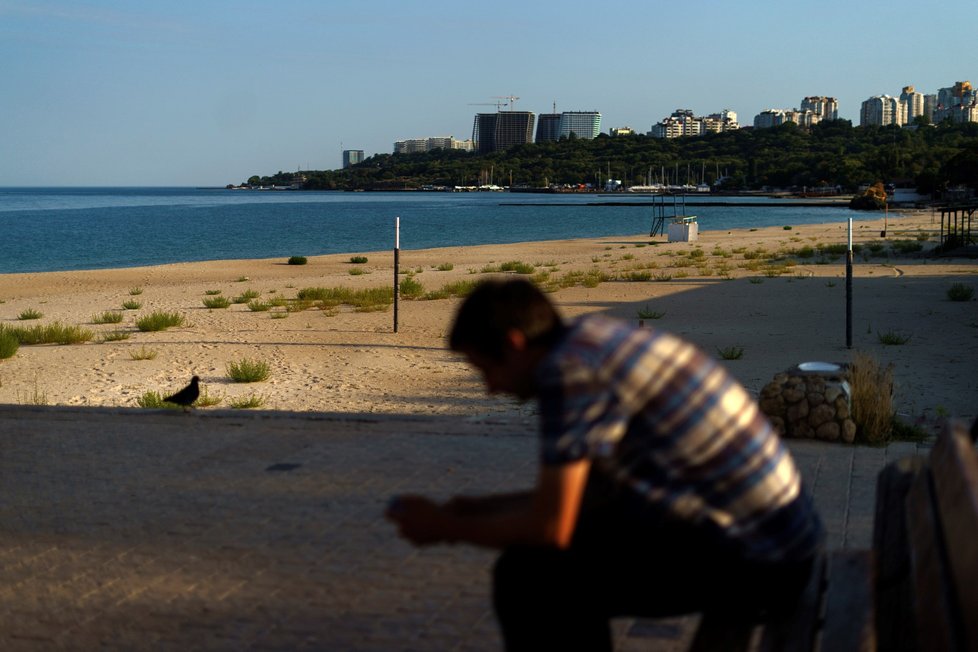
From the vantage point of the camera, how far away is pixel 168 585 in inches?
191

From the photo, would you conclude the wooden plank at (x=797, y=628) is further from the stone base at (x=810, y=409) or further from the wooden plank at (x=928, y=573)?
the stone base at (x=810, y=409)

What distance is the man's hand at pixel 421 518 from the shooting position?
105 inches

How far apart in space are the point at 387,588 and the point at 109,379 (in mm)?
8377

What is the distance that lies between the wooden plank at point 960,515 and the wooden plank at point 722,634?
53 centimetres

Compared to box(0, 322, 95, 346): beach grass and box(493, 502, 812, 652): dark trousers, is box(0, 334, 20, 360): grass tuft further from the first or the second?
box(493, 502, 812, 652): dark trousers

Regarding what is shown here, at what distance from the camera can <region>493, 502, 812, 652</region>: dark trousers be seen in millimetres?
2738

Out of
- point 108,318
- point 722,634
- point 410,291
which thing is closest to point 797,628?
point 722,634

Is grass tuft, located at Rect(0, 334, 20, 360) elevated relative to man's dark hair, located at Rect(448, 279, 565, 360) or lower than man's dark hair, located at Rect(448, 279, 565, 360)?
lower

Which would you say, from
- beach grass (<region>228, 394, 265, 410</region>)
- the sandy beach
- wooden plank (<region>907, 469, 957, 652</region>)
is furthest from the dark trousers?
beach grass (<region>228, 394, 265, 410</region>)

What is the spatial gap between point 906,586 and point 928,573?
0.41 meters

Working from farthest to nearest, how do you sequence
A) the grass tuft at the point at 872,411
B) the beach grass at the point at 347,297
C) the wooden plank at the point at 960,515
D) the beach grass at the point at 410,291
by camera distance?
the beach grass at the point at 410,291 → the beach grass at the point at 347,297 → the grass tuft at the point at 872,411 → the wooden plank at the point at 960,515

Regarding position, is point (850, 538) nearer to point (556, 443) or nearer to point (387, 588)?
point (387, 588)

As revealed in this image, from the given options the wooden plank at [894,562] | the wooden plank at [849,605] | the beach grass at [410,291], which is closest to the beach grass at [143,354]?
the beach grass at [410,291]

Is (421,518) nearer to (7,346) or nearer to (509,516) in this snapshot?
(509,516)
